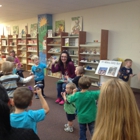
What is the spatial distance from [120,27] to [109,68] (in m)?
1.33

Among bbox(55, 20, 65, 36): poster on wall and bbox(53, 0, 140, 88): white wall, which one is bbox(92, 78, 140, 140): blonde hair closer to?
bbox(53, 0, 140, 88): white wall

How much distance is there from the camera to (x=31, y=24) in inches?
341

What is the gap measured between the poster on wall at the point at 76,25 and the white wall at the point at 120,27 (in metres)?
0.26

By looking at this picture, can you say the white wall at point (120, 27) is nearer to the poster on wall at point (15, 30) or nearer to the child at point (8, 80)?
the child at point (8, 80)

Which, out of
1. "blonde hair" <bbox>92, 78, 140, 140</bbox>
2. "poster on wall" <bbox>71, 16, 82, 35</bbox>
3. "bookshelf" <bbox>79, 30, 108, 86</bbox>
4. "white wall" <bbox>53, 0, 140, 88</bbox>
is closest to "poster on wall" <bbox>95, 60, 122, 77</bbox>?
"bookshelf" <bbox>79, 30, 108, 86</bbox>

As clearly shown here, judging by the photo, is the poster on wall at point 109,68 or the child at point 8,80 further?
the poster on wall at point 109,68

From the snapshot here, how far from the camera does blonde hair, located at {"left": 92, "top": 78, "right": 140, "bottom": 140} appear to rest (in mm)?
873

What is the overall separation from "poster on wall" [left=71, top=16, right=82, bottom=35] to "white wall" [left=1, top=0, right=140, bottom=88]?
0.85 feet

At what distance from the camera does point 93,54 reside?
6.06 meters

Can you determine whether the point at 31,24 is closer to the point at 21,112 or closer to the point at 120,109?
the point at 21,112

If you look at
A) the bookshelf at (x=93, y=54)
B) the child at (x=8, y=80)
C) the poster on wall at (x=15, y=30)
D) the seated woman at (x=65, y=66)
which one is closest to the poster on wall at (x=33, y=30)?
the poster on wall at (x=15, y=30)

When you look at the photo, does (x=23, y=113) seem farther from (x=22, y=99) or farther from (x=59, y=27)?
(x=59, y=27)

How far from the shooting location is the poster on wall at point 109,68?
5.15 meters

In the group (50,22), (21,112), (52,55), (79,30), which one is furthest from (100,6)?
(21,112)
